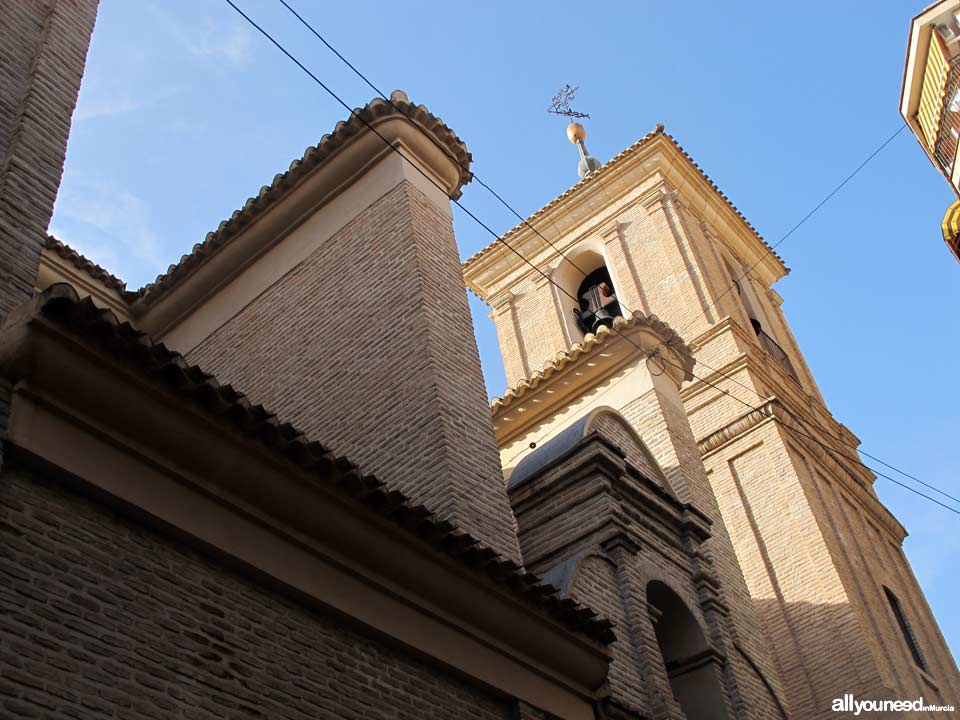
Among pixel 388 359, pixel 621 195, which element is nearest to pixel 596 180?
pixel 621 195

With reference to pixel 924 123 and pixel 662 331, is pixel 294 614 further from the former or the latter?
pixel 924 123

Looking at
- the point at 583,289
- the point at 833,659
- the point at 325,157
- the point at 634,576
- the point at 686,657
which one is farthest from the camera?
the point at 583,289

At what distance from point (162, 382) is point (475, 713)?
8.20 ft

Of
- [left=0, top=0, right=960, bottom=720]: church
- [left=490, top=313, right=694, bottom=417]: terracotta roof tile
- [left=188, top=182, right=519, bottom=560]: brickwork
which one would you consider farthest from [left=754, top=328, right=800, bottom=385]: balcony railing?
[left=188, top=182, right=519, bottom=560]: brickwork

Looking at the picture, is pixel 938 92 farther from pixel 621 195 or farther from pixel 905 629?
pixel 621 195

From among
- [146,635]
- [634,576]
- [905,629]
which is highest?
[905,629]

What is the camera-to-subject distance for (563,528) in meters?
9.17

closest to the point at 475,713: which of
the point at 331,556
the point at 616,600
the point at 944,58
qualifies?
the point at 331,556

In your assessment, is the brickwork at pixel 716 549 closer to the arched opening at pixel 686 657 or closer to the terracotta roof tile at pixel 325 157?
the arched opening at pixel 686 657

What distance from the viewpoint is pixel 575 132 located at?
31125mm

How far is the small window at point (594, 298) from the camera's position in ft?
70.7

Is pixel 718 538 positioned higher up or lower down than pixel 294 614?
higher up

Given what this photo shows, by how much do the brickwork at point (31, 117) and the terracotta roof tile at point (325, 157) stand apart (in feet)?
9.96

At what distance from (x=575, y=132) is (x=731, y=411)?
15315 millimetres
